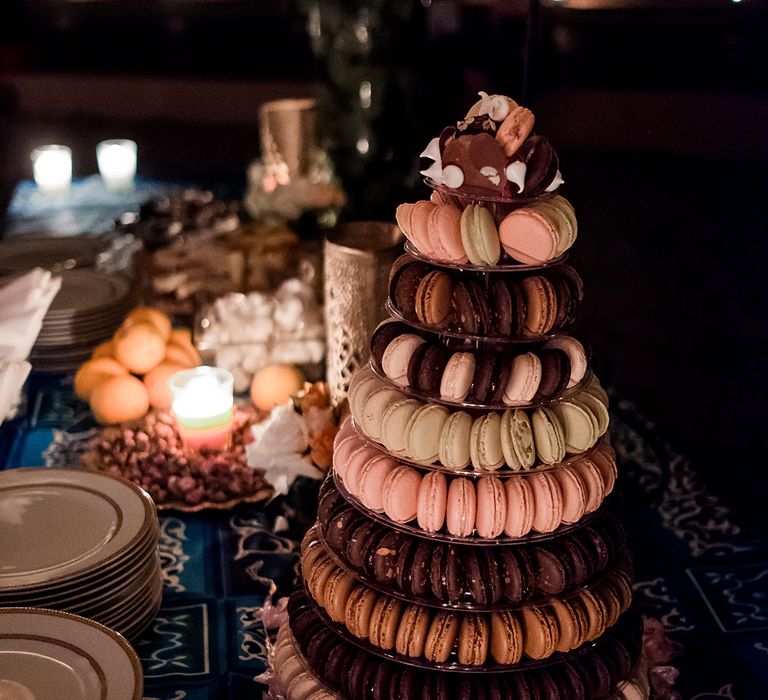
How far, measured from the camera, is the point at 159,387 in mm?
1812

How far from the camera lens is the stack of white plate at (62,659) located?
100cm

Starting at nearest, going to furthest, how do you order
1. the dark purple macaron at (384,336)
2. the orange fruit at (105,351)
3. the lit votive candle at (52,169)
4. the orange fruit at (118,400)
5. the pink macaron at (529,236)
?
the pink macaron at (529,236) < the dark purple macaron at (384,336) < the orange fruit at (118,400) < the orange fruit at (105,351) < the lit votive candle at (52,169)

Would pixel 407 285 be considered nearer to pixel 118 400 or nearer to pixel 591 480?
pixel 591 480

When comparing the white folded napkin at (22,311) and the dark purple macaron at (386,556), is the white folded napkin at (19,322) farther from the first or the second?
the dark purple macaron at (386,556)

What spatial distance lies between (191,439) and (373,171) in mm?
1159

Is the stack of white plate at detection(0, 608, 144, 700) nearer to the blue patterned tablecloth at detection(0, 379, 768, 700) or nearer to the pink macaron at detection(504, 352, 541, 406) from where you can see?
the blue patterned tablecloth at detection(0, 379, 768, 700)

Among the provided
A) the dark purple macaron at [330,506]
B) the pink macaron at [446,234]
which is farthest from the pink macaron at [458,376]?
the dark purple macaron at [330,506]

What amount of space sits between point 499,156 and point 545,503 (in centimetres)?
38

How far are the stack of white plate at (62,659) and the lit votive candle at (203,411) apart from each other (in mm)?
577

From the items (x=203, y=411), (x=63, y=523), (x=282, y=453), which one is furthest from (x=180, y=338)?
(x=63, y=523)

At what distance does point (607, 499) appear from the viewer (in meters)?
1.15

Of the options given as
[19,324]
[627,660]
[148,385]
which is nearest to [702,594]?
[627,660]

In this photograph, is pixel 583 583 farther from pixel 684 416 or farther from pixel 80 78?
pixel 80 78

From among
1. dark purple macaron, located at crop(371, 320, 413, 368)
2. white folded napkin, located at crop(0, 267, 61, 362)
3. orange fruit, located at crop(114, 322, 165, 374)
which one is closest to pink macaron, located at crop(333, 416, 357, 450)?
dark purple macaron, located at crop(371, 320, 413, 368)
